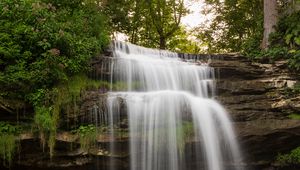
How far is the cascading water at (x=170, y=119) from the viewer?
392 inches

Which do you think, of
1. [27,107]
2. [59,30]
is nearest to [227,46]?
[59,30]

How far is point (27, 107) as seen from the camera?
962cm

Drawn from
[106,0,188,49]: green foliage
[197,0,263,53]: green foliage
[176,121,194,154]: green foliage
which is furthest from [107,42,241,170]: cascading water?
[197,0,263,53]: green foliage

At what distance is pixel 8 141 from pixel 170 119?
3858 millimetres

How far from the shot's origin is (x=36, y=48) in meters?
10.4

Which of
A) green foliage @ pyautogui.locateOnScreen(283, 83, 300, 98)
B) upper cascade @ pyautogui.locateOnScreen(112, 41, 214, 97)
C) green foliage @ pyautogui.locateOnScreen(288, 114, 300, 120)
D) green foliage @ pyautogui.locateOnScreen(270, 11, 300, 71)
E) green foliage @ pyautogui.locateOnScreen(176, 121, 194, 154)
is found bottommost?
green foliage @ pyautogui.locateOnScreen(176, 121, 194, 154)

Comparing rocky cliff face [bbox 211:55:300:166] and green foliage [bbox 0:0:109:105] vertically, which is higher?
green foliage [bbox 0:0:109:105]

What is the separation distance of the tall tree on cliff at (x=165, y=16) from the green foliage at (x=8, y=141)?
535 inches

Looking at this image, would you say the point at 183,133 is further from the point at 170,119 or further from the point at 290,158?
the point at 290,158

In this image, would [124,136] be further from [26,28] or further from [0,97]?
[26,28]

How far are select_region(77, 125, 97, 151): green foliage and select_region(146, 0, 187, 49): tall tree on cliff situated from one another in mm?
13071

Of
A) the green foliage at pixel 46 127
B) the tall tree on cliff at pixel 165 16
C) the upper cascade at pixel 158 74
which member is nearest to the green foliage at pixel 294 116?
the upper cascade at pixel 158 74

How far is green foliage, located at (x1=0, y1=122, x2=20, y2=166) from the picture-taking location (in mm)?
9094

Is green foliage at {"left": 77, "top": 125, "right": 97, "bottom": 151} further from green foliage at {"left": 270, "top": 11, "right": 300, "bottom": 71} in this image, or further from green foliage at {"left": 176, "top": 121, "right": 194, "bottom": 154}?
green foliage at {"left": 270, "top": 11, "right": 300, "bottom": 71}
